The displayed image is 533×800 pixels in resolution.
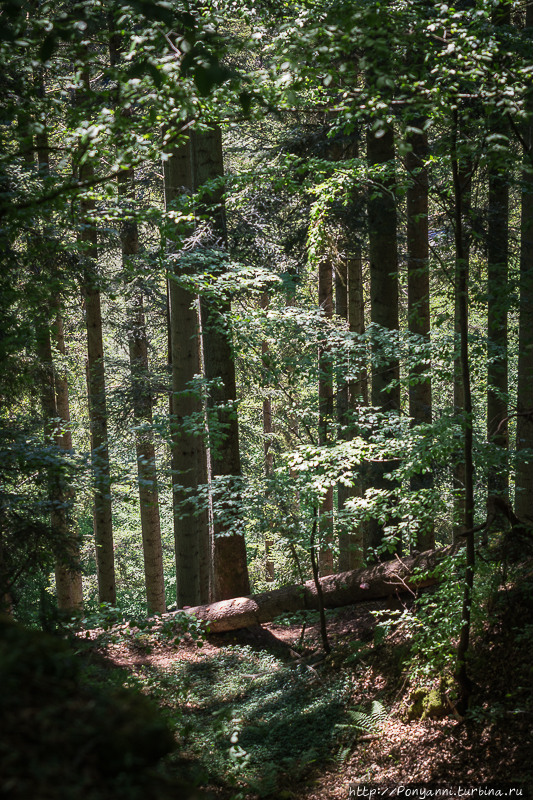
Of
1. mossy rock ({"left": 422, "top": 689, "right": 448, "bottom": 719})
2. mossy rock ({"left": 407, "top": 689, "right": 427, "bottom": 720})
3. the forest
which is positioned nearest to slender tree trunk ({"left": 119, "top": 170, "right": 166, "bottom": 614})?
the forest

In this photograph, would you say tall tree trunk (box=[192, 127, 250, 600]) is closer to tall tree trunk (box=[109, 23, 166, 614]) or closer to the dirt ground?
tall tree trunk (box=[109, 23, 166, 614])

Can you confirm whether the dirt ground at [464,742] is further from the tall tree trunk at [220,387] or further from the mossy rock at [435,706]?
the tall tree trunk at [220,387]

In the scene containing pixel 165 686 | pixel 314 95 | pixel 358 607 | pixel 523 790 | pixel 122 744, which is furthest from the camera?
pixel 358 607

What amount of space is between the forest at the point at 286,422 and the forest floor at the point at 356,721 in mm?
29

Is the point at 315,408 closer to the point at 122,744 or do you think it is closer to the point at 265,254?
the point at 265,254

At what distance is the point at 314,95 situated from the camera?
19.2 feet

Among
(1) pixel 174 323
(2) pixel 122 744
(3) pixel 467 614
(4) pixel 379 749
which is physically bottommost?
(4) pixel 379 749

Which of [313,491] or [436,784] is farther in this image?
[313,491]

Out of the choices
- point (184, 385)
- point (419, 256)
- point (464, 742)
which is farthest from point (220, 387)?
point (464, 742)

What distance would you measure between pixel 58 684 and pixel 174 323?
28.6 feet

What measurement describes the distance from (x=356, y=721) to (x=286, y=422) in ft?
11.4

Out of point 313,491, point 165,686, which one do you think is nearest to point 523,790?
point 313,491

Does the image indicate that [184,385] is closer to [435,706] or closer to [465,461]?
[465,461]

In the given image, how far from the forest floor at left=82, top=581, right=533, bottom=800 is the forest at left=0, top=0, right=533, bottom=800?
0.09 ft
